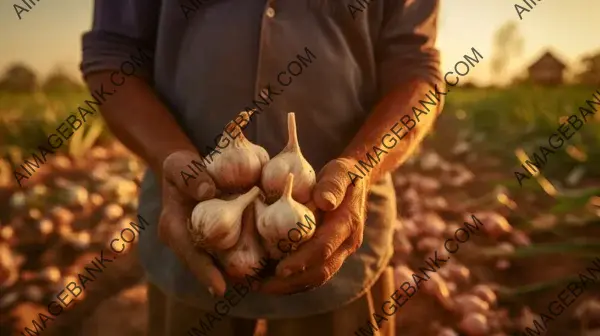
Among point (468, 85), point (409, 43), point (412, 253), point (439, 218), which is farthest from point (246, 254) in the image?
point (468, 85)

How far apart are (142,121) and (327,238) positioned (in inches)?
9.5

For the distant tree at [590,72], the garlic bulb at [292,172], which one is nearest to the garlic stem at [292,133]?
the garlic bulb at [292,172]

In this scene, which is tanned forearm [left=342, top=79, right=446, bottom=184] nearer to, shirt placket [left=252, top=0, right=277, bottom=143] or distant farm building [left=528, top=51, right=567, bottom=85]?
shirt placket [left=252, top=0, right=277, bottom=143]

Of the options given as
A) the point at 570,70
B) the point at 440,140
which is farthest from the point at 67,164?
the point at 570,70

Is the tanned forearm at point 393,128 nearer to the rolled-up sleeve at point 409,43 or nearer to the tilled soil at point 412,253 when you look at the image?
the rolled-up sleeve at point 409,43

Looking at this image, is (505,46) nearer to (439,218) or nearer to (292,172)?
(439,218)

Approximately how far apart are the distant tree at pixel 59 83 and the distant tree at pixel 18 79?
0.12 feet

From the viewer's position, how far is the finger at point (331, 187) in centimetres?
51

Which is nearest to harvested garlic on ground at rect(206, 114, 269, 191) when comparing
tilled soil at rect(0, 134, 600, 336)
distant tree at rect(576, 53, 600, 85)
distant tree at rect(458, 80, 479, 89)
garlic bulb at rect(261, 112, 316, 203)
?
garlic bulb at rect(261, 112, 316, 203)

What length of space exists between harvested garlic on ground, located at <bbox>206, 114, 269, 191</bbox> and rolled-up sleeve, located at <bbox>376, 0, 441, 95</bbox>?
0.60ft

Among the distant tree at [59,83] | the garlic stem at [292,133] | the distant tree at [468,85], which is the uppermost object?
the garlic stem at [292,133]

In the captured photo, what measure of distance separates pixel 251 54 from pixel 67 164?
4.58 ft

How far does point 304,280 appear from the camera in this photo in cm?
52

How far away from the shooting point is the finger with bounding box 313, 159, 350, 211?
51 centimetres
